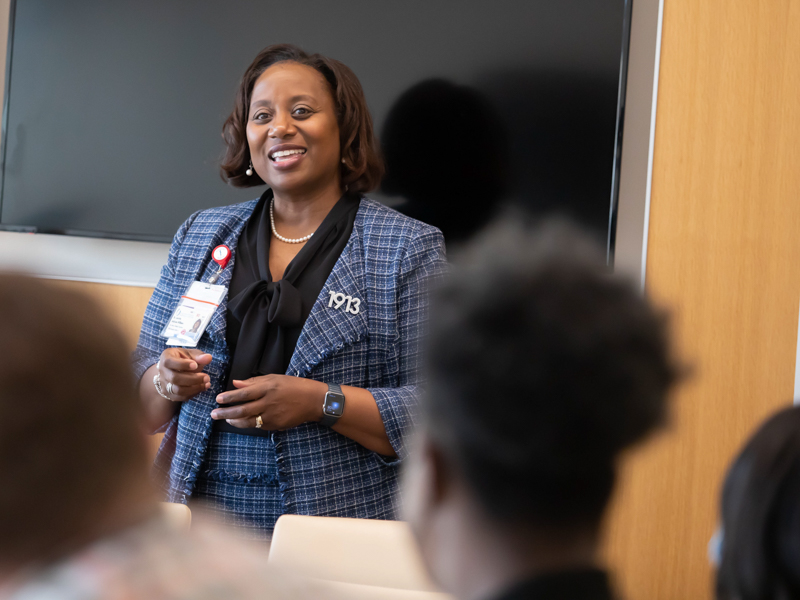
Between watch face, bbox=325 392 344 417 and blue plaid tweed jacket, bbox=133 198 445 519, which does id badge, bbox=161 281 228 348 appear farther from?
watch face, bbox=325 392 344 417

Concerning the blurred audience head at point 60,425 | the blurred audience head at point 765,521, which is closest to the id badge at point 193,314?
the blurred audience head at point 60,425

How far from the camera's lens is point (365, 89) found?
2.67 metres

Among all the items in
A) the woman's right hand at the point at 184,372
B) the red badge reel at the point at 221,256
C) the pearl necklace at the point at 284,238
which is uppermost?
the pearl necklace at the point at 284,238

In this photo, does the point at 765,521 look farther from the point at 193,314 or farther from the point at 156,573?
the point at 193,314

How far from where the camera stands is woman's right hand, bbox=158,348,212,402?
5.40ft

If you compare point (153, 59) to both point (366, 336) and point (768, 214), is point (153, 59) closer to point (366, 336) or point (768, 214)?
point (366, 336)

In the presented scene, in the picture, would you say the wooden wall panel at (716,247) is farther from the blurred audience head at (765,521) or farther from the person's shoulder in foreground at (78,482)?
the person's shoulder in foreground at (78,482)

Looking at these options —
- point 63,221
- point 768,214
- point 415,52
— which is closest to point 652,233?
point 768,214

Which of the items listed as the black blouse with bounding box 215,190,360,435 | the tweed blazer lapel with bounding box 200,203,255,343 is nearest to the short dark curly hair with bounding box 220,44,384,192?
the black blouse with bounding box 215,190,360,435

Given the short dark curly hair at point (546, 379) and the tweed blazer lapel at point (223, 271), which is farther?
the tweed blazer lapel at point (223, 271)

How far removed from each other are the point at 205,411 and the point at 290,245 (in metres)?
0.53

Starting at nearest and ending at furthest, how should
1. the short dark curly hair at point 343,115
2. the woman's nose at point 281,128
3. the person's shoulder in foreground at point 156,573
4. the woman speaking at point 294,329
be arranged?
1. the person's shoulder in foreground at point 156,573
2. the woman speaking at point 294,329
3. the woman's nose at point 281,128
4. the short dark curly hair at point 343,115

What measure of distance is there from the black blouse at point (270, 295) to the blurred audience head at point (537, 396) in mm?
1240

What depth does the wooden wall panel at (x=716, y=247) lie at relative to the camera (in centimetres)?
250
